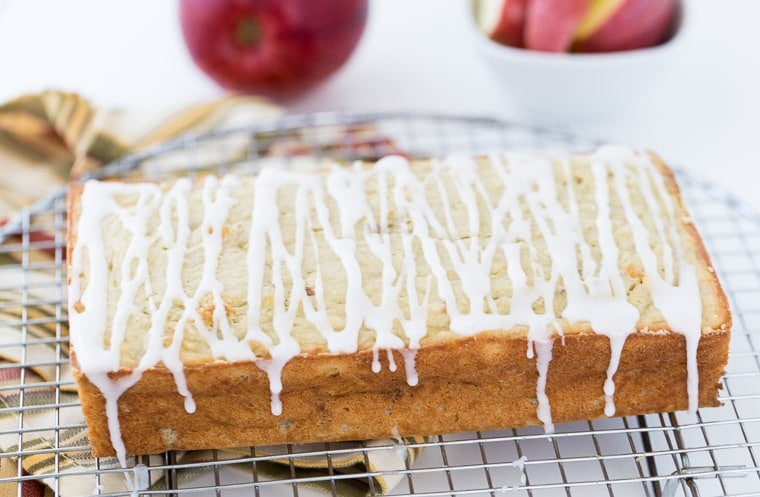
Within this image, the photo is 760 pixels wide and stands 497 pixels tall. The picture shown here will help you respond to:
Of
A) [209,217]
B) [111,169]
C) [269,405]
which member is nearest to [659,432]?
[269,405]

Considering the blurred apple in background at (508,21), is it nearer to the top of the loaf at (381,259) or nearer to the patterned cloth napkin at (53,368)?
the patterned cloth napkin at (53,368)

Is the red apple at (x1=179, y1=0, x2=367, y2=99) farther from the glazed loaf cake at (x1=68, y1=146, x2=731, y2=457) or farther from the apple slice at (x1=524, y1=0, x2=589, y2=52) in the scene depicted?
the glazed loaf cake at (x1=68, y1=146, x2=731, y2=457)

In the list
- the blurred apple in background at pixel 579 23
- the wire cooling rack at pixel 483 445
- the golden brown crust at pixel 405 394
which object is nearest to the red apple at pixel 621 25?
the blurred apple in background at pixel 579 23

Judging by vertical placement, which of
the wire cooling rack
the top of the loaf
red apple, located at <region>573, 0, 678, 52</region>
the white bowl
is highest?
red apple, located at <region>573, 0, 678, 52</region>

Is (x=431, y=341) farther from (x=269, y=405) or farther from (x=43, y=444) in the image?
(x=43, y=444)

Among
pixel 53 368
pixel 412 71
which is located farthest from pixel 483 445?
pixel 412 71

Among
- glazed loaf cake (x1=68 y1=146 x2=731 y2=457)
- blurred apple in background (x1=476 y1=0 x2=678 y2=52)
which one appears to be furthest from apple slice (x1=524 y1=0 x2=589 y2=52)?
glazed loaf cake (x1=68 y1=146 x2=731 y2=457)

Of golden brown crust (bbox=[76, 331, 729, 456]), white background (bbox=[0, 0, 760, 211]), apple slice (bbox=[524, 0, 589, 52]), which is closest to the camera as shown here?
golden brown crust (bbox=[76, 331, 729, 456])
